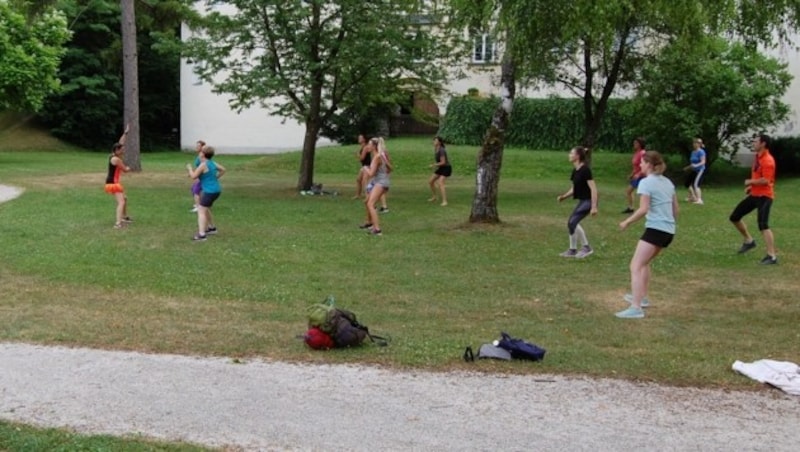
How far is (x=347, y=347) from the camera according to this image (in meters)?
6.61

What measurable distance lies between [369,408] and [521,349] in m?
1.63

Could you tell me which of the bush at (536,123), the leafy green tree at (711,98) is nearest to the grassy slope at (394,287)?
the leafy green tree at (711,98)

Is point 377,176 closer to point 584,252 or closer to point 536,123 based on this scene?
point 584,252

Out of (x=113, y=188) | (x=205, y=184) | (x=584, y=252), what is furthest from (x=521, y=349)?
(x=113, y=188)

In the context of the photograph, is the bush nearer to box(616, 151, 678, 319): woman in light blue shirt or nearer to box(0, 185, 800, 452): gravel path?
box(616, 151, 678, 319): woman in light blue shirt

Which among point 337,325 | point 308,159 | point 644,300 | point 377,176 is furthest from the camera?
point 308,159

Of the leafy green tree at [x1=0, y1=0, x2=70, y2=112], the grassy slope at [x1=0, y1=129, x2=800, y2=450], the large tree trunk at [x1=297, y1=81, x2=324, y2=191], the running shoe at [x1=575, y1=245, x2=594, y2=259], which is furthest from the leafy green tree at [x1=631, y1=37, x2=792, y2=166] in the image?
the leafy green tree at [x1=0, y1=0, x2=70, y2=112]

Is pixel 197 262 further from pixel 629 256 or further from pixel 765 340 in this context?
pixel 765 340

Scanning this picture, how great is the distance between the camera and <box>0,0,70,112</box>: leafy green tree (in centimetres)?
3150

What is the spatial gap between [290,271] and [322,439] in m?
5.95

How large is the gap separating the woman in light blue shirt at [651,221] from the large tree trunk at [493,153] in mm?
5896

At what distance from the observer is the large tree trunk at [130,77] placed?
27.9 metres

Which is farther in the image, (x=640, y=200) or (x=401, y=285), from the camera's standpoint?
(x=401, y=285)

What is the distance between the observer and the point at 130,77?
28422 millimetres
